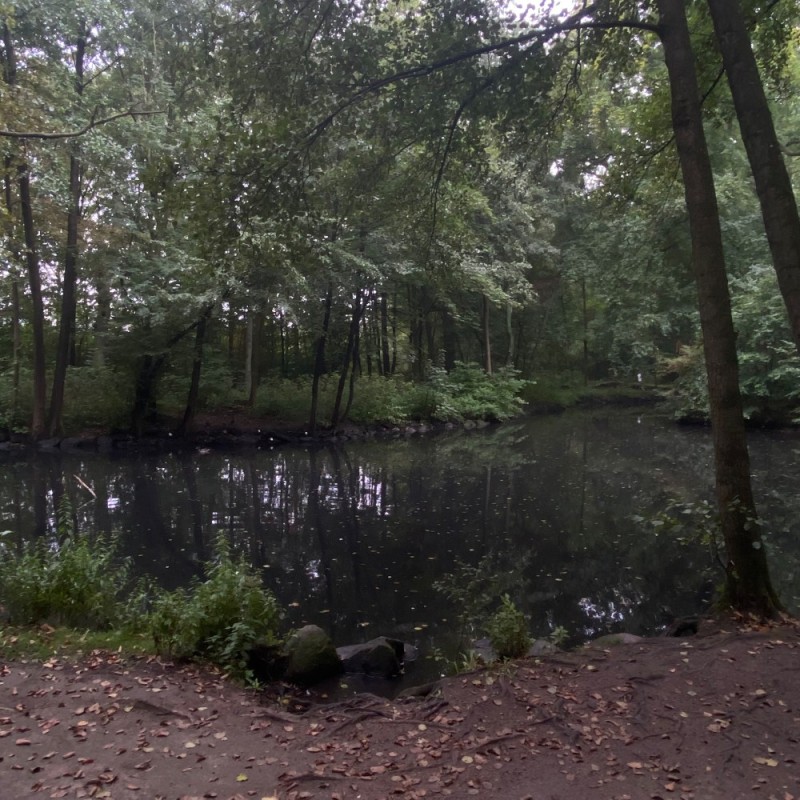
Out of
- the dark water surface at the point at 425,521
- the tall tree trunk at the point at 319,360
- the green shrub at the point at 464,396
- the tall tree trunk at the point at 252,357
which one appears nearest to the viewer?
the dark water surface at the point at 425,521

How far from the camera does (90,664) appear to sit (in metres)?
4.86

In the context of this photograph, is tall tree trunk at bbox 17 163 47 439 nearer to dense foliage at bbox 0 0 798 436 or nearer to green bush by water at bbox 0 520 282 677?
dense foliage at bbox 0 0 798 436

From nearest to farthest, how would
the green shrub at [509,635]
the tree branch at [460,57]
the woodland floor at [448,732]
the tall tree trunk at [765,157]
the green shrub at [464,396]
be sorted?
1. the woodland floor at [448,732]
2. the tall tree trunk at [765,157]
3. the green shrub at [509,635]
4. the tree branch at [460,57]
5. the green shrub at [464,396]

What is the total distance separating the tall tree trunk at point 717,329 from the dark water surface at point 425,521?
1.73 feet

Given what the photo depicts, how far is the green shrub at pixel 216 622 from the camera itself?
5164mm

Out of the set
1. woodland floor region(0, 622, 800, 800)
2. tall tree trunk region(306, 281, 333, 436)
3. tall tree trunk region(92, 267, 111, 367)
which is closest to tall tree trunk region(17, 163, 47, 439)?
tall tree trunk region(92, 267, 111, 367)

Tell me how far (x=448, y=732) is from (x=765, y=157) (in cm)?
456

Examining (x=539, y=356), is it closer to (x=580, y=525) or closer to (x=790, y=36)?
(x=580, y=525)

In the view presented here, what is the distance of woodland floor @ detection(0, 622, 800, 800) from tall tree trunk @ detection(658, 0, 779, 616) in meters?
0.60

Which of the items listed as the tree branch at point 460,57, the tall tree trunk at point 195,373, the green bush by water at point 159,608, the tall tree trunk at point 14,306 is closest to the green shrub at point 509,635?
the green bush by water at point 159,608

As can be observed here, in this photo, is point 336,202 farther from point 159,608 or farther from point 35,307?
point 35,307

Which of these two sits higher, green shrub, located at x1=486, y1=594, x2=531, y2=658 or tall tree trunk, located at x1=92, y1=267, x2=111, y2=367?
tall tree trunk, located at x1=92, y1=267, x2=111, y2=367

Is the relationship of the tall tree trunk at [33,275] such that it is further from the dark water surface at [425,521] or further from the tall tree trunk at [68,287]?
the dark water surface at [425,521]

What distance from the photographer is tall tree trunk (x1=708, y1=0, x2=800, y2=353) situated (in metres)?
4.66
